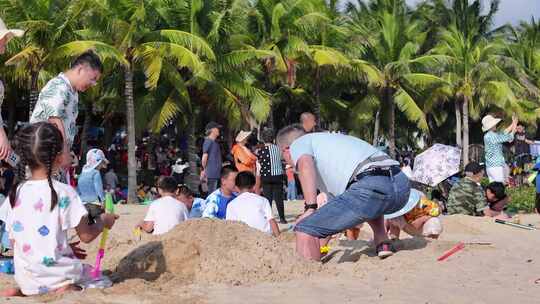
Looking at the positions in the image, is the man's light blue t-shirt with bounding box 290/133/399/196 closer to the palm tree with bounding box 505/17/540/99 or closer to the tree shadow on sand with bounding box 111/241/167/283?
the tree shadow on sand with bounding box 111/241/167/283

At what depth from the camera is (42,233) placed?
460 cm

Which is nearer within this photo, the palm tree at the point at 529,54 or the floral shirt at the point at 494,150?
the floral shirt at the point at 494,150

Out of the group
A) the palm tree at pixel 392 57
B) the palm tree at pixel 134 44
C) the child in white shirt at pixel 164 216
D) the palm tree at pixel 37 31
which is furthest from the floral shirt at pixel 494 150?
the palm tree at pixel 392 57

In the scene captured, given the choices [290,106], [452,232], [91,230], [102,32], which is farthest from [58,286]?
[290,106]

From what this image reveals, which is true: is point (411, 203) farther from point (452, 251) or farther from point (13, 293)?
point (13, 293)

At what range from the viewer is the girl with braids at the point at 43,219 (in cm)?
460

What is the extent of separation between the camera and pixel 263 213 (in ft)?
23.9

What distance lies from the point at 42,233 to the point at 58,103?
1.51 m

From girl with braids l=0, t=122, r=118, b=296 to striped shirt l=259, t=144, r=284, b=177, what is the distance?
23.2 ft

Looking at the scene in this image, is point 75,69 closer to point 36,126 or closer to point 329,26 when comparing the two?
point 36,126

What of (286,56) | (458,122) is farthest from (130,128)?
(458,122)

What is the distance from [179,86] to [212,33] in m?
1.74

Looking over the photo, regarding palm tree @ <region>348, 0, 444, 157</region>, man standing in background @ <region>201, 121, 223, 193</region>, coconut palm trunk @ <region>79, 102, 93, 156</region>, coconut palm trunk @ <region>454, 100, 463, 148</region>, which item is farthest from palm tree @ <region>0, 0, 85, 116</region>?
coconut palm trunk @ <region>454, 100, 463, 148</region>

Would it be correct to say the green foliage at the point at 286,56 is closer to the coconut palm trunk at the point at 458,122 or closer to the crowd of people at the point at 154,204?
the coconut palm trunk at the point at 458,122
